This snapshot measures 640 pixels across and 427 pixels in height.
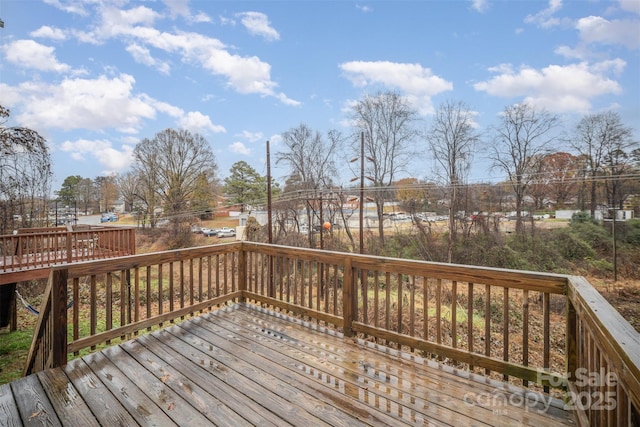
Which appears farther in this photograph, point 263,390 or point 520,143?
point 520,143

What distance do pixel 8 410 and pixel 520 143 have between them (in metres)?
16.2

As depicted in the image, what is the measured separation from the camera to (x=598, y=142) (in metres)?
11.5

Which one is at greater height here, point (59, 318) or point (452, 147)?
point (452, 147)

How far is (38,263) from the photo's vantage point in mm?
6531

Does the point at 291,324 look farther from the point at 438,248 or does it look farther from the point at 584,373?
the point at 438,248

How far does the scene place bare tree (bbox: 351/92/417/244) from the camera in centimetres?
1437

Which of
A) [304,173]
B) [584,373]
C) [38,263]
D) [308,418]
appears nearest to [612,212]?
[304,173]

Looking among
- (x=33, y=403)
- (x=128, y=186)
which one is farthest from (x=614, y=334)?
(x=128, y=186)

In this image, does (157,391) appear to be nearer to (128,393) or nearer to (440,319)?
(128,393)

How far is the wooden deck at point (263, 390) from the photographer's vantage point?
69.9 inches

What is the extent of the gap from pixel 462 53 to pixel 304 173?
8.60 meters

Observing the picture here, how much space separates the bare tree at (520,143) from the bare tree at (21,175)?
54.9 feet

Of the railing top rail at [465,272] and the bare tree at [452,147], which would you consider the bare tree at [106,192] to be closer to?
the bare tree at [452,147]

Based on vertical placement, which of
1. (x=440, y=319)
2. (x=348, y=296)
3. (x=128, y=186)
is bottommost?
(x=440, y=319)
